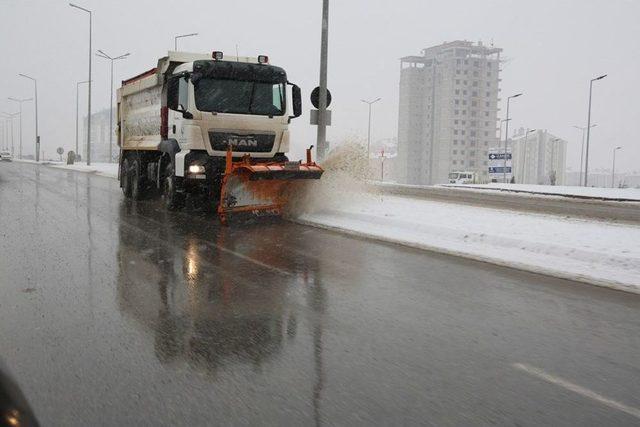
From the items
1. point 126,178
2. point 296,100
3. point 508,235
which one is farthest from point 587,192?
point 126,178

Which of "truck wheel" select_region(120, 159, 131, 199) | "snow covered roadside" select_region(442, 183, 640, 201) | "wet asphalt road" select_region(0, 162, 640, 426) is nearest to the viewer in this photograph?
"wet asphalt road" select_region(0, 162, 640, 426)

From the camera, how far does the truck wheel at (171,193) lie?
13.3m

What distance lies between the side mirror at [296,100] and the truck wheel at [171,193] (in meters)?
3.08

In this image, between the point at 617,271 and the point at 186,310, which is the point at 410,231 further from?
the point at 186,310

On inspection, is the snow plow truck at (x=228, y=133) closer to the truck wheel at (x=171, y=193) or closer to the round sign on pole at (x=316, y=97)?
the truck wheel at (x=171, y=193)

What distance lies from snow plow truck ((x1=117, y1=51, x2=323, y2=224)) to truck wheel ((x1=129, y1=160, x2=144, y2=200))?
2.31 meters

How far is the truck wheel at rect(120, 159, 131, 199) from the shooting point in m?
17.4

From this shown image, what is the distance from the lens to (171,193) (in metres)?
13.4

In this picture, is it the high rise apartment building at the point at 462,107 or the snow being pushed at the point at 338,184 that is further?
the high rise apartment building at the point at 462,107

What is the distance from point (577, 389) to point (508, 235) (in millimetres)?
6490

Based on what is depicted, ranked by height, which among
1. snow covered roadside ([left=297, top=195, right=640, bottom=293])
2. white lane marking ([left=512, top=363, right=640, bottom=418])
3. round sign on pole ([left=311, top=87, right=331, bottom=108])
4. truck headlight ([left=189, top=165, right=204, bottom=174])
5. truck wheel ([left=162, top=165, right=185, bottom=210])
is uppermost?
round sign on pole ([left=311, top=87, right=331, bottom=108])

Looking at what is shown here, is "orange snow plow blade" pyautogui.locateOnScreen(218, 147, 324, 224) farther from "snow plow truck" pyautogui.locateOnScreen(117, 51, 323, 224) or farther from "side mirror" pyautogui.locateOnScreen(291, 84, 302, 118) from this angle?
"side mirror" pyautogui.locateOnScreen(291, 84, 302, 118)

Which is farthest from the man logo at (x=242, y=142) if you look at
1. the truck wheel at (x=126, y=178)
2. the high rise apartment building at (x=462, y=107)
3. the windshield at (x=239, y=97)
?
the high rise apartment building at (x=462, y=107)

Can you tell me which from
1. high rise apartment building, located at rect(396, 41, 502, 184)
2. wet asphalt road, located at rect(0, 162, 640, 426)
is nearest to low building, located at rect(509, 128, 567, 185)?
high rise apartment building, located at rect(396, 41, 502, 184)
